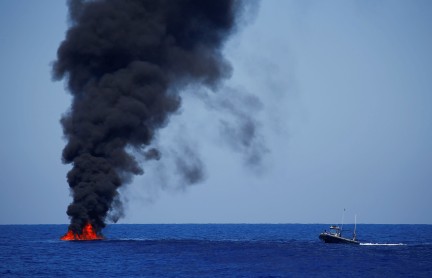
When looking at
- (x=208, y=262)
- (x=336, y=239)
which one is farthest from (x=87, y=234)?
(x=336, y=239)

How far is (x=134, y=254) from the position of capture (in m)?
93.7

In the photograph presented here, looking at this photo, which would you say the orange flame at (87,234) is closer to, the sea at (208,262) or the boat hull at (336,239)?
the sea at (208,262)

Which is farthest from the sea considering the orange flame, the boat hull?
the boat hull

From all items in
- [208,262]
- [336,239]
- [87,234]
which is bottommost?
[208,262]

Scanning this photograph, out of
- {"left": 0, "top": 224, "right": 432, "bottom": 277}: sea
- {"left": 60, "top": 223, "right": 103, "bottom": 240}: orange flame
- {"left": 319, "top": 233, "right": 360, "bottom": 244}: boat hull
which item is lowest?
{"left": 0, "top": 224, "right": 432, "bottom": 277}: sea

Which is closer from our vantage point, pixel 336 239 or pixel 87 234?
pixel 87 234

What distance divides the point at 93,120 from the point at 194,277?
47.4 m

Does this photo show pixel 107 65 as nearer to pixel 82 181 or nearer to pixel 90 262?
pixel 82 181

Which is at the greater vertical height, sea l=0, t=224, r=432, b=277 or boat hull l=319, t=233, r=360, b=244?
boat hull l=319, t=233, r=360, b=244

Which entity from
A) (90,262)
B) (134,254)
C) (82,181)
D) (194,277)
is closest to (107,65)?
(82,181)

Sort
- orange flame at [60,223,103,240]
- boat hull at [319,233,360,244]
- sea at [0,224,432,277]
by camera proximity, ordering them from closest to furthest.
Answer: sea at [0,224,432,277], orange flame at [60,223,103,240], boat hull at [319,233,360,244]

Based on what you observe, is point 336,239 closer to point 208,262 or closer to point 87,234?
point 87,234

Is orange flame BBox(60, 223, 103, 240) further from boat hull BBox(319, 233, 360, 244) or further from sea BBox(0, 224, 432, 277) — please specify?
boat hull BBox(319, 233, 360, 244)

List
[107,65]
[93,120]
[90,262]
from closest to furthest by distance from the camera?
[90,262] → [93,120] → [107,65]
